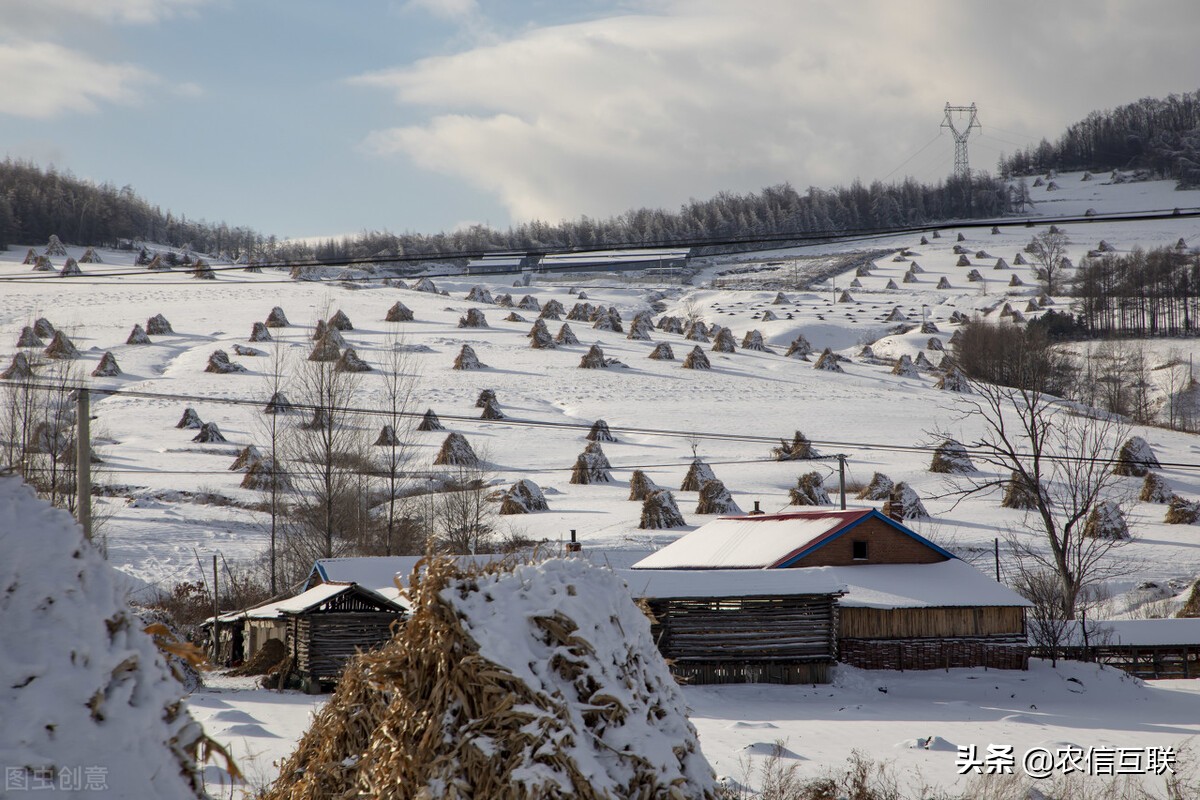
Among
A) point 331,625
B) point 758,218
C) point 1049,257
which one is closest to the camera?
point 331,625

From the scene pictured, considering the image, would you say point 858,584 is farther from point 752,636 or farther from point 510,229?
point 510,229

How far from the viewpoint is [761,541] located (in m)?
24.3

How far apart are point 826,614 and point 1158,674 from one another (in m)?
8.34

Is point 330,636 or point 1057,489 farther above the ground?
point 1057,489

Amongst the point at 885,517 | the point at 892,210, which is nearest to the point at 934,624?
the point at 885,517

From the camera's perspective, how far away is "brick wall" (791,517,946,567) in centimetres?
2389

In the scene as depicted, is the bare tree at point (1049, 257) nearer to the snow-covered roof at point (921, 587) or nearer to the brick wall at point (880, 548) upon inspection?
the brick wall at point (880, 548)

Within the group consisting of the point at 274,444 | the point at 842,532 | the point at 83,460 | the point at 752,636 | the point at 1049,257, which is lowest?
the point at 752,636

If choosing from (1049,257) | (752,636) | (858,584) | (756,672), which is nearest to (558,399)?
(858,584)

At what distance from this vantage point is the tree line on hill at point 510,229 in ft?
297

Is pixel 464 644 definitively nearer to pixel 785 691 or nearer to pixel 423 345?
pixel 785 691

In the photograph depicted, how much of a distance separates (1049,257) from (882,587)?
231ft

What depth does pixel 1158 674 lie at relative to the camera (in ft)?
72.8

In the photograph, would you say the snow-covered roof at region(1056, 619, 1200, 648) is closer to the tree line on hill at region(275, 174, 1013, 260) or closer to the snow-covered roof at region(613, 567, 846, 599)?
the snow-covered roof at region(613, 567, 846, 599)
